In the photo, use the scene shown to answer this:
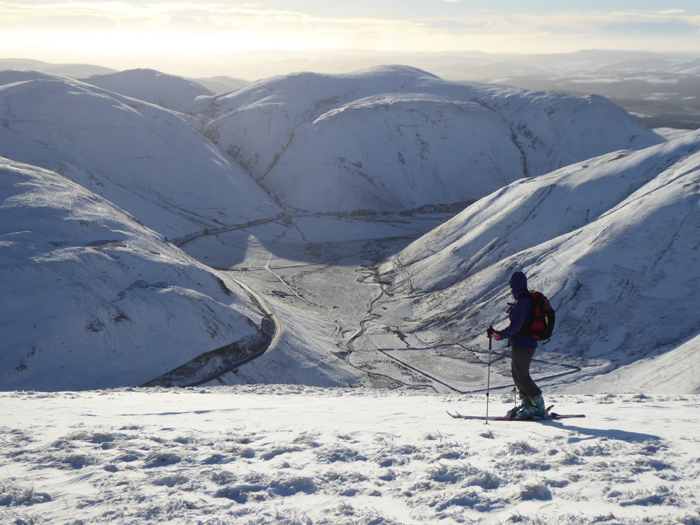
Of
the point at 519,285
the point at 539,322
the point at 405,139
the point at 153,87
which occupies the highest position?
the point at 153,87

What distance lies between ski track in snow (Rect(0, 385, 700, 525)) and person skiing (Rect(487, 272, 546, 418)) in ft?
1.93

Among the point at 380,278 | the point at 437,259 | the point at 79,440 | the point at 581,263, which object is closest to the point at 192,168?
the point at 380,278

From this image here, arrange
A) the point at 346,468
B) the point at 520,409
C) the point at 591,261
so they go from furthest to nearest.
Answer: the point at 591,261 < the point at 520,409 < the point at 346,468

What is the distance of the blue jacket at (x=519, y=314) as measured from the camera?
7.57 m

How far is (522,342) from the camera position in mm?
7754

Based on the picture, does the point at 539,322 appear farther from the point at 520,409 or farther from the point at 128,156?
the point at 128,156

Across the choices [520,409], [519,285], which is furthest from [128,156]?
[520,409]

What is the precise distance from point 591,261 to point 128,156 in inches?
1888

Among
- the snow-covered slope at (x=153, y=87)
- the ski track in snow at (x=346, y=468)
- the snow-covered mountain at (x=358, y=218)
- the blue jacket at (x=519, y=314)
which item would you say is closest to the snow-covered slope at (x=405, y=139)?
the snow-covered mountain at (x=358, y=218)

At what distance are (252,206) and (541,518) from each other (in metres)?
51.3

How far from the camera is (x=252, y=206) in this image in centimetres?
5359

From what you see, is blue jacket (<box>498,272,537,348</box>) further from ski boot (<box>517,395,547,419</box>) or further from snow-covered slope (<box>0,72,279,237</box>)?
snow-covered slope (<box>0,72,279,237</box>)

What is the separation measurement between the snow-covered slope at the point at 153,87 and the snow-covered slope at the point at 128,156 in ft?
96.7

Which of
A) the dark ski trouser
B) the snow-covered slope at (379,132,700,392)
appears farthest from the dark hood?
the snow-covered slope at (379,132,700,392)
